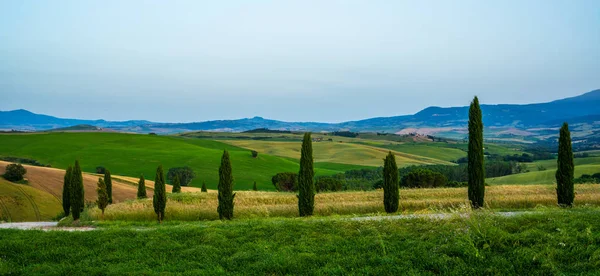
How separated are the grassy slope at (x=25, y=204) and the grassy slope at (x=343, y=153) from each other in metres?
83.1

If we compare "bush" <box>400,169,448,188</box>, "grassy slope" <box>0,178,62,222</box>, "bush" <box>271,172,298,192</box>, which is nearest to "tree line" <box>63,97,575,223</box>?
"grassy slope" <box>0,178,62,222</box>

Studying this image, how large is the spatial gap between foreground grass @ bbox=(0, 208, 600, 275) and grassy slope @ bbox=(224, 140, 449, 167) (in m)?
94.6

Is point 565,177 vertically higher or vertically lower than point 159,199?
higher

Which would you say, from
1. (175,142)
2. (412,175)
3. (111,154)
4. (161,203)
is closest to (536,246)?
(161,203)

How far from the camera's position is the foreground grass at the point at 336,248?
28.5 feet

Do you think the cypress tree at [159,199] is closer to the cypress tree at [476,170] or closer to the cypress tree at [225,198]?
the cypress tree at [225,198]

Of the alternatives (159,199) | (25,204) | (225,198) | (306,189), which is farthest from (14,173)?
(306,189)

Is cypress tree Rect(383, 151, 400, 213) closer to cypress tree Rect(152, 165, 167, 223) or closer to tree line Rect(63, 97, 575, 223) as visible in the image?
tree line Rect(63, 97, 575, 223)

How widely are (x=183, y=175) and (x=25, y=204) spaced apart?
41.0 metres

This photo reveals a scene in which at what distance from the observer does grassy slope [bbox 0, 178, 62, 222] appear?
3059 centimetres

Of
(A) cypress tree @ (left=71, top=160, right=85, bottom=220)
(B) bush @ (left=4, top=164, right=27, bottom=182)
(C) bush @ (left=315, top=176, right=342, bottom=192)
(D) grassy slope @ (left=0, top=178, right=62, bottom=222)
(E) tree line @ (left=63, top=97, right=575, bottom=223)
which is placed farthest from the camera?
(C) bush @ (left=315, top=176, right=342, bottom=192)

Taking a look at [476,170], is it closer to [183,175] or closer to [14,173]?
[14,173]

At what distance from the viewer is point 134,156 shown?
8750cm

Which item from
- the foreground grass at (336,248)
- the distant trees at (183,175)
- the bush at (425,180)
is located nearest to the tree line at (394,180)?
the foreground grass at (336,248)
